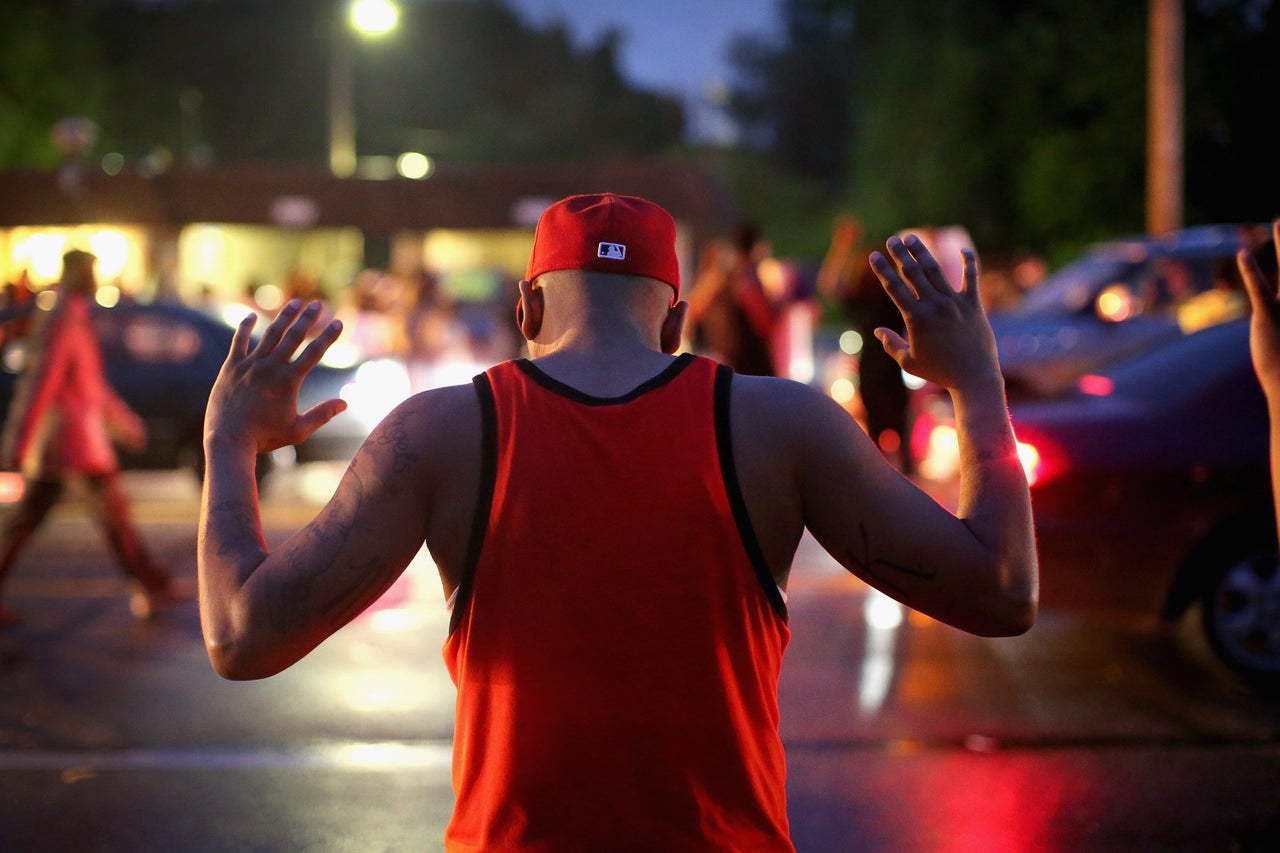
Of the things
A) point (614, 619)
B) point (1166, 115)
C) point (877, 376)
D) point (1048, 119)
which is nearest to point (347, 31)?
point (1048, 119)

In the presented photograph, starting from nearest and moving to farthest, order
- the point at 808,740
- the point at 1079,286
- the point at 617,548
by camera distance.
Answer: the point at 617,548 → the point at 808,740 → the point at 1079,286

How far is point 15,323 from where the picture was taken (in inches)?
347

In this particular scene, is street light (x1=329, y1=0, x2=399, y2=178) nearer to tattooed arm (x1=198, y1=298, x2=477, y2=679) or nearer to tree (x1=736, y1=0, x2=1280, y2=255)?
tree (x1=736, y1=0, x2=1280, y2=255)

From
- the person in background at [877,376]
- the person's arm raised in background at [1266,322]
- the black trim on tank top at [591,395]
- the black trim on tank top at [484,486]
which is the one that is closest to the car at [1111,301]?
the person in background at [877,376]

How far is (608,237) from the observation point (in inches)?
81.0

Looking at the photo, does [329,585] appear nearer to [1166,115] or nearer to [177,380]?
[177,380]

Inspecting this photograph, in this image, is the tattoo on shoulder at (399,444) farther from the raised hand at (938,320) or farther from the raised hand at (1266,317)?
the raised hand at (1266,317)

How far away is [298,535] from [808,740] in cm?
407

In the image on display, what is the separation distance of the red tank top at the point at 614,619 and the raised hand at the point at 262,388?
0.29 m

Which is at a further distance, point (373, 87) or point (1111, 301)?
point (373, 87)

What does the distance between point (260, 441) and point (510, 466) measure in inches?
15.3

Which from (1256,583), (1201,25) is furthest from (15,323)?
(1201,25)

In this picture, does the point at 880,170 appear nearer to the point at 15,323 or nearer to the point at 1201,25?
the point at 1201,25

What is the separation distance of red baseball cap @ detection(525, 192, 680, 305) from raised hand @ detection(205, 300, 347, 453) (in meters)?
0.32
